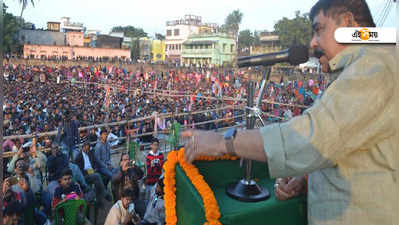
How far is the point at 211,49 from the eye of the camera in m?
45.7

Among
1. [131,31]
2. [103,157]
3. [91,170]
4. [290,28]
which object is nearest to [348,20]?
[91,170]

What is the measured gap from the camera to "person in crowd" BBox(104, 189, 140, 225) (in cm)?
378

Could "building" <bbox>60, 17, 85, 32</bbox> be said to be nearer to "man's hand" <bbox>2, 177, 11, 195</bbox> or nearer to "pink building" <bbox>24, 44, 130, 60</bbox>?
"pink building" <bbox>24, 44, 130, 60</bbox>

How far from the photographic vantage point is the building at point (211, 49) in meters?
45.6

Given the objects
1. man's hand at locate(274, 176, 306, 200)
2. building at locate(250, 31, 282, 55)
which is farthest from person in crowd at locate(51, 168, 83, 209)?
building at locate(250, 31, 282, 55)

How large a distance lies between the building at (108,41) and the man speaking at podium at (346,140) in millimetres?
47304

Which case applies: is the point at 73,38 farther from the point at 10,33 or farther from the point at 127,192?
the point at 127,192

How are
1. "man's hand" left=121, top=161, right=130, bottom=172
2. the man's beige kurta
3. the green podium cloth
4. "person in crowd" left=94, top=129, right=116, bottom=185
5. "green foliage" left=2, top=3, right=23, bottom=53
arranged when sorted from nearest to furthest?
the man's beige kurta → the green podium cloth → "man's hand" left=121, top=161, right=130, bottom=172 → "person in crowd" left=94, top=129, right=116, bottom=185 → "green foliage" left=2, top=3, right=23, bottom=53

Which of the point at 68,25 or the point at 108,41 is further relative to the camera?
the point at 68,25

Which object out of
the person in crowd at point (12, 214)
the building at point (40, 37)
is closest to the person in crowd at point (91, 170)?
the person in crowd at point (12, 214)

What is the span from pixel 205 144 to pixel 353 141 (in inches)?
17.8

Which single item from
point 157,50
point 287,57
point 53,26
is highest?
point 53,26

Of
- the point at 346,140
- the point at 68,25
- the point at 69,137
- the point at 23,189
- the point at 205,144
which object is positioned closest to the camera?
the point at 346,140

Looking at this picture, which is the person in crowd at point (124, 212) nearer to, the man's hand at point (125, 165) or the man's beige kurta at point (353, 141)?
the man's hand at point (125, 165)
